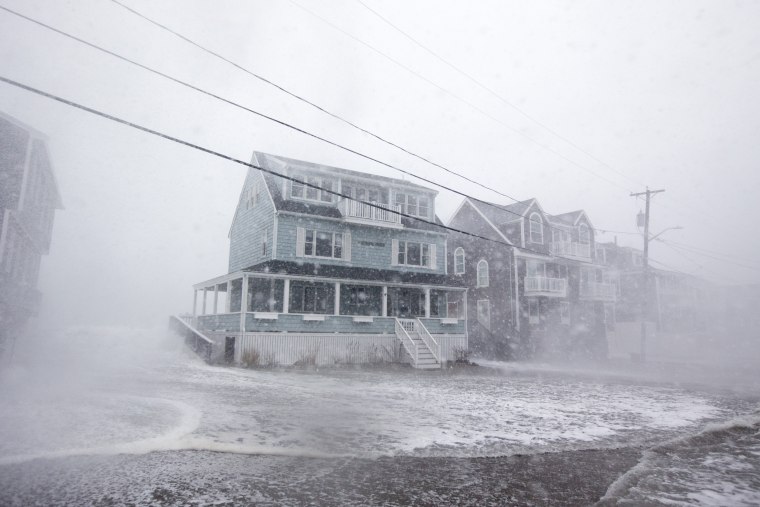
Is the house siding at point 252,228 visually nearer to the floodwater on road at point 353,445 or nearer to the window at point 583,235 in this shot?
the floodwater on road at point 353,445

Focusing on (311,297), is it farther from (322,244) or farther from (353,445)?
(353,445)

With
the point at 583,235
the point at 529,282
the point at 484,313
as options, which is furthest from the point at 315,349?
the point at 583,235

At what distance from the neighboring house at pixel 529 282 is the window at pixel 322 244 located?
11.9m

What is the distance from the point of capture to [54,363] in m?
17.4

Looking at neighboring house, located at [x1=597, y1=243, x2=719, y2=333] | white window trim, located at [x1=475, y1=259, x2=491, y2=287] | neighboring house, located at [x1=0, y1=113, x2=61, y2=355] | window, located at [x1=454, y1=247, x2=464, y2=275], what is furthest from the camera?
neighboring house, located at [x1=597, y1=243, x2=719, y2=333]

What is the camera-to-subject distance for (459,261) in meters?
35.7

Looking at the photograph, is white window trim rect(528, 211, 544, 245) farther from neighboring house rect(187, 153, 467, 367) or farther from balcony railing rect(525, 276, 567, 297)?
neighboring house rect(187, 153, 467, 367)

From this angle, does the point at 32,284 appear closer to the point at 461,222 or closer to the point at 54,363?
the point at 54,363

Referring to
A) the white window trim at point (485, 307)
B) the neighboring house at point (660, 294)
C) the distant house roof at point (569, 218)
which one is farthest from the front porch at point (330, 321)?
the neighboring house at point (660, 294)

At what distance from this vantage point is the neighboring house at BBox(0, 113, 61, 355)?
19234mm

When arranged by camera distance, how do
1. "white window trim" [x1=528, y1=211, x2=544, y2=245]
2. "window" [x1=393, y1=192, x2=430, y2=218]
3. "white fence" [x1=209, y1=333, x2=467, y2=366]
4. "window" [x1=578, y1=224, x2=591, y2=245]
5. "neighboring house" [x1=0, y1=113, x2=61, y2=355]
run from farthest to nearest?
1. "window" [x1=578, y1=224, x2=591, y2=245]
2. "white window trim" [x1=528, y1=211, x2=544, y2=245]
3. "window" [x1=393, y1=192, x2=430, y2=218]
4. "white fence" [x1=209, y1=333, x2=467, y2=366]
5. "neighboring house" [x1=0, y1=113, x2=61, y2=355]

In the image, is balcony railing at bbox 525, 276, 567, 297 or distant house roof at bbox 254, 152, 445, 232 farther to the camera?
balcony railing at bbox 525, 276, 567, 297

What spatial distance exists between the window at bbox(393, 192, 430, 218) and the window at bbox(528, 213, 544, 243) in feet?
30.8

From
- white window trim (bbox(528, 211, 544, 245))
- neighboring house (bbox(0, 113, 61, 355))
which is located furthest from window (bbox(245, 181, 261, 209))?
white window trim (bbox(528, 211, 544, 245))
